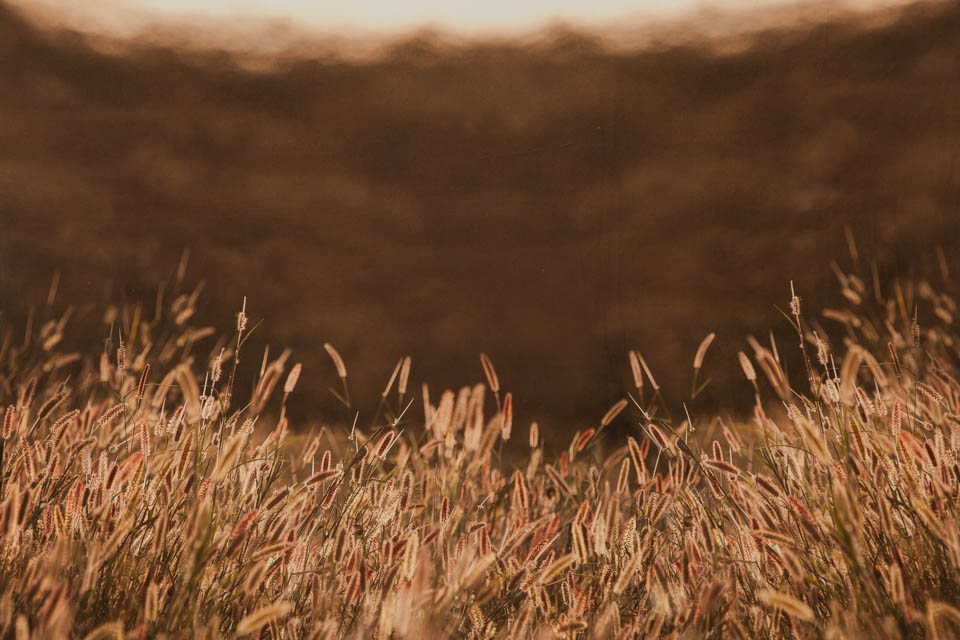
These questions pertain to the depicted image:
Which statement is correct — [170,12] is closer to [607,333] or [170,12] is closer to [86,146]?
[86,146]

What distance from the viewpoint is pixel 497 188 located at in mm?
2240

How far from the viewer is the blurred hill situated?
1898 millimetres

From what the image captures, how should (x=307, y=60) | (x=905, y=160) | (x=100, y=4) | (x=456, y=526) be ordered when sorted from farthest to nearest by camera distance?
(x=307, y=60) < (x=100, y=4) < (x=905, y=160) < (x=456, y=526)

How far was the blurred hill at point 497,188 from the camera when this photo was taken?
1898mm

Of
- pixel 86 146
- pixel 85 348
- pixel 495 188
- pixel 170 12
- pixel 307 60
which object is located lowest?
pixel 85 348

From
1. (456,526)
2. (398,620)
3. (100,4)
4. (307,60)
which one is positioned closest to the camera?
(398,620)

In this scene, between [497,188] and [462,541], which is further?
[497,188]

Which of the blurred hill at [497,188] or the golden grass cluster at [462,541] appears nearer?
the golden grass cluster at [462,541]

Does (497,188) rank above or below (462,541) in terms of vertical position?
above

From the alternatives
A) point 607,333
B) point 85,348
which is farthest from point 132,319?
point 607,333

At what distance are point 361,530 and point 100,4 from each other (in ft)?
5.81

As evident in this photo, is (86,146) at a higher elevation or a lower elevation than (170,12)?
lower

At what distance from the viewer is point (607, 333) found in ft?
7.19

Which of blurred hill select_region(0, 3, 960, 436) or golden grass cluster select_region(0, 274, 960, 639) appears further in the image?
blurred hill select_region(0, 3, 960, 436)
